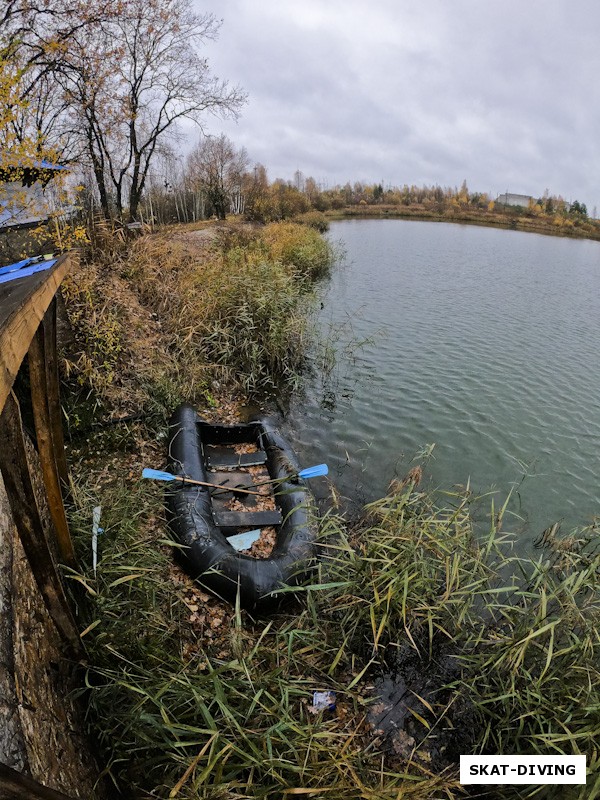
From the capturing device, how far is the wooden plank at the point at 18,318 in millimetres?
1146

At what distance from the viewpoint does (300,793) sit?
2045mm

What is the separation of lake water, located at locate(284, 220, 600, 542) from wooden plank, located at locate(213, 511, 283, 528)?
1.17 metres

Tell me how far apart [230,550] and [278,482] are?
105 cm

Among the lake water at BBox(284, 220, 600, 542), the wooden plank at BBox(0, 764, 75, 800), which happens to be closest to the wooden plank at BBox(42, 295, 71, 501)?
the wooden plank at BBox(0, 764, 75, 800)

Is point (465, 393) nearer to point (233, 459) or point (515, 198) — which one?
point (233, 459)

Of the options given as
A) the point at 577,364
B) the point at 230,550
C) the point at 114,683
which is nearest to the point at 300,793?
the point at 114,683

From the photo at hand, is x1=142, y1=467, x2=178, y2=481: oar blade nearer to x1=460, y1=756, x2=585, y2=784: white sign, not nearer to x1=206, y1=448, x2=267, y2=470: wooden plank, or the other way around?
x1=206, y1=448, x2=267, y2=470: wooden plank

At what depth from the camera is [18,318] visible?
130 centimetres

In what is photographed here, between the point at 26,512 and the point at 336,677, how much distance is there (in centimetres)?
240

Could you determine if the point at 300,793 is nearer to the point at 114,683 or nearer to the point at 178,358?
the point at 114,683

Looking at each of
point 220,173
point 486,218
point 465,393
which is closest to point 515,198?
point 486,218

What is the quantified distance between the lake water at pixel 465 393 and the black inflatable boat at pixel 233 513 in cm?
82

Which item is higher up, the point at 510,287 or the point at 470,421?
the point at 510,287

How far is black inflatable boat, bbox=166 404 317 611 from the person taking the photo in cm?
353
